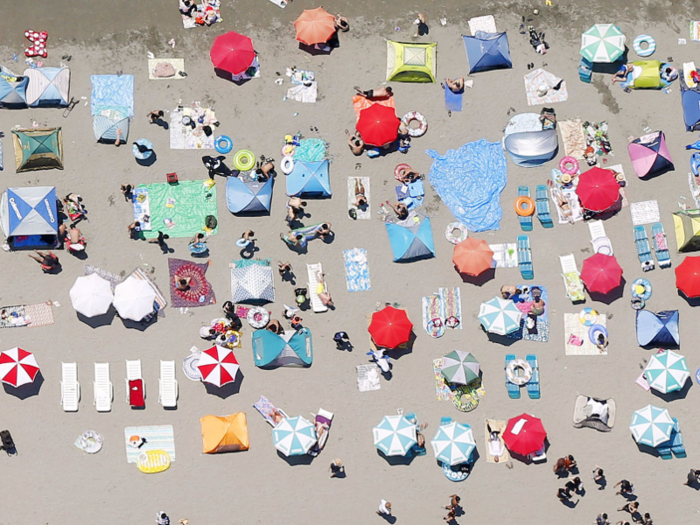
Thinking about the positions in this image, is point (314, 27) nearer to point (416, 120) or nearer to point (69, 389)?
point (416, 120)

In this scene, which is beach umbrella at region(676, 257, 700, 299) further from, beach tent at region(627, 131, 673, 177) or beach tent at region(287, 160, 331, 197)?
beach tent at region(287, 160, 331, 197)

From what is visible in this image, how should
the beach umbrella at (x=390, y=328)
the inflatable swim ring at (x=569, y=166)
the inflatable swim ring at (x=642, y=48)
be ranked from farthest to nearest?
the inflatable swim ring at (x=642, y=48) → the inflatable swim ring at (x=569, y=166) → the beach umbrella at (x=390, y=328)

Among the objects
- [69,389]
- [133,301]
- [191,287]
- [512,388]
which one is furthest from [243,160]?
[512,388]

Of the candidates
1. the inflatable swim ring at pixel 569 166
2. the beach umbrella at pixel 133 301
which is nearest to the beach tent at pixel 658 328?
the inflatable swim ring at pixel 569 166

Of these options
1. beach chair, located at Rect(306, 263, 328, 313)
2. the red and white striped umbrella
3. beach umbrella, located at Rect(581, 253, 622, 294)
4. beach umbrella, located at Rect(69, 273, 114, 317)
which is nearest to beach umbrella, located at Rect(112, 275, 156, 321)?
beach umbrella, located at Rect(69, 273, 114, 317)

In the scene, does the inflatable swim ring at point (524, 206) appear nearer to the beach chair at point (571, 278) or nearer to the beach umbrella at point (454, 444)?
the beach chair at point (571, 278)

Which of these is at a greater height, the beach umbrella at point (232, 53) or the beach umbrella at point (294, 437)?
the beach umbrella at point (232, 53)
